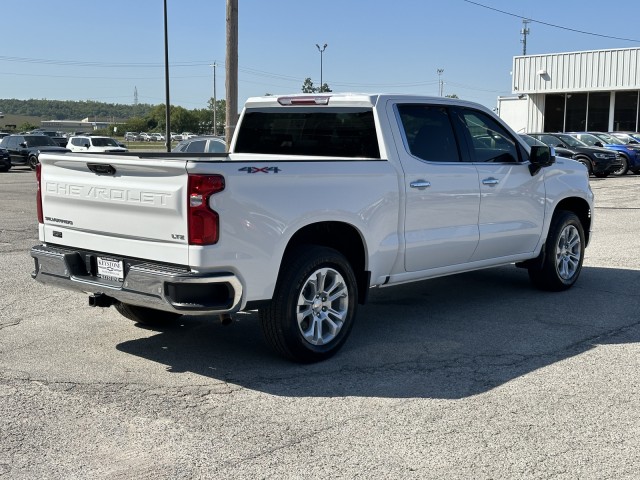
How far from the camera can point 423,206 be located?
6602 millimetres

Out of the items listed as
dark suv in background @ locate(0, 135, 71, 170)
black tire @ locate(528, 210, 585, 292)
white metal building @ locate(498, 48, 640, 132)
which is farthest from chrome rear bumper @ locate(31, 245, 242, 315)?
white metal building @ locate(498, 48, 640, 132)

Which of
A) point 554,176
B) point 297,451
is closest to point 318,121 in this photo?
point 554,176

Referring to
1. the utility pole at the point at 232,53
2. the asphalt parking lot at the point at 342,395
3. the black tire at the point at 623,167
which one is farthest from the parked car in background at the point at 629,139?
the asphalt parking lot at the point at 342,395

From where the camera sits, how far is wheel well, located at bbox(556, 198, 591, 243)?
8.70 m

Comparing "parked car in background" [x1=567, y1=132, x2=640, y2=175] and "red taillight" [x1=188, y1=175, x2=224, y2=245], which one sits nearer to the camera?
"red taillight" [x1=188, y1=175, x2=224, y2=245]

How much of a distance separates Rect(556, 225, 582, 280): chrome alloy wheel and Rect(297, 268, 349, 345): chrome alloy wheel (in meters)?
3.27

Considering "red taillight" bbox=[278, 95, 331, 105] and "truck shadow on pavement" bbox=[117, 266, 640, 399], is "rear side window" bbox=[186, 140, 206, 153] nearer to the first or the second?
"truck shadow on pavement" bbox=[117, 266, 640, 399]

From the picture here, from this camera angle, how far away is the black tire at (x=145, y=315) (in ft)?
22.0

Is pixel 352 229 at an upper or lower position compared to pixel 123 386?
upper

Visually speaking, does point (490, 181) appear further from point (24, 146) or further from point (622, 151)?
point (24, 146)

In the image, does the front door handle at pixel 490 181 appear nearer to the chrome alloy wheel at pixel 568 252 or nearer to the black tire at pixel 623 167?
the chrome alloy wheel at pixel 568 252

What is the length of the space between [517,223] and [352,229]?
2.27 meters

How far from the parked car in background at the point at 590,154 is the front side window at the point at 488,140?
20148 mm

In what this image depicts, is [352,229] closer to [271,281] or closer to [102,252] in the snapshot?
[271,281]
